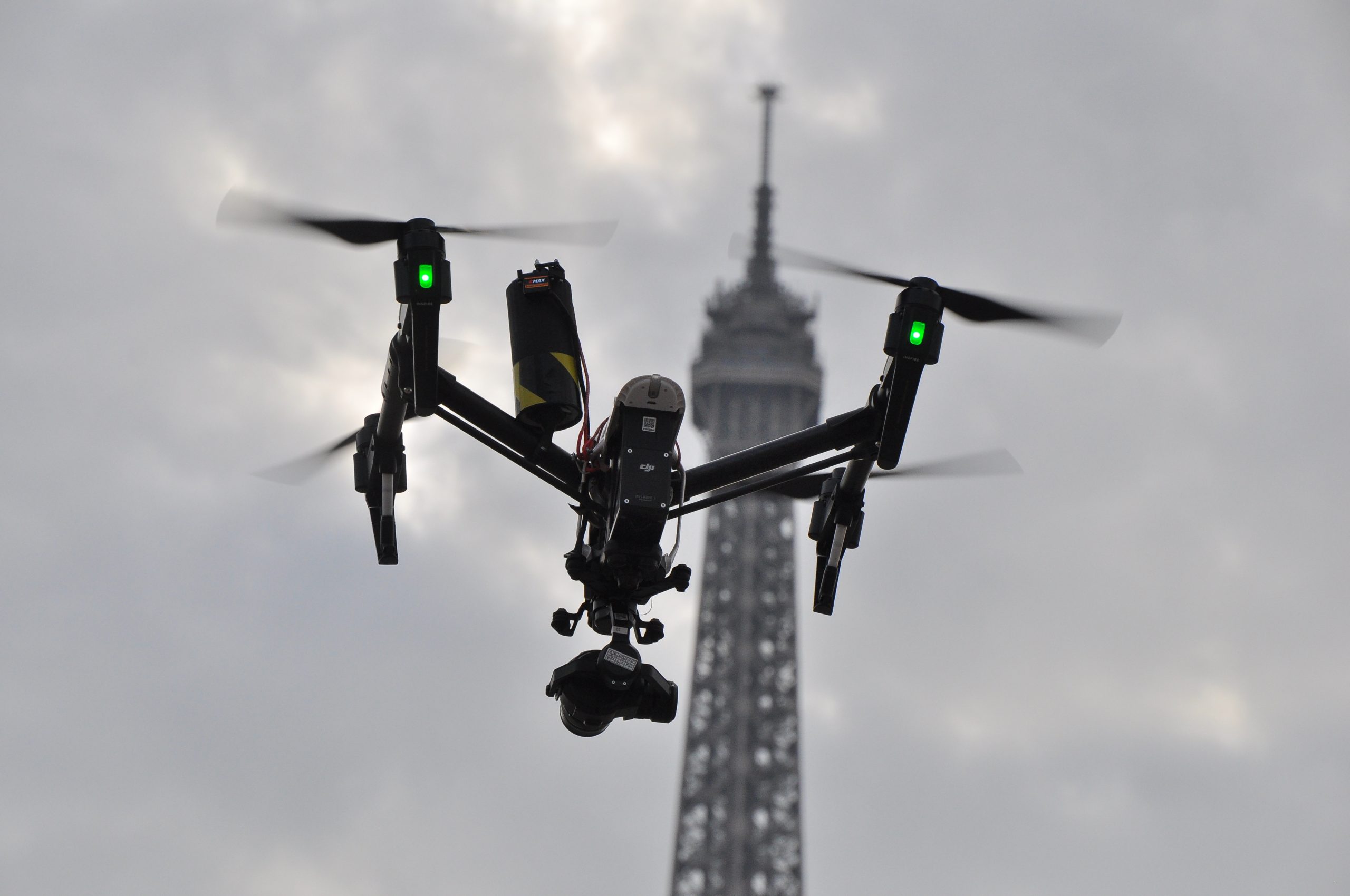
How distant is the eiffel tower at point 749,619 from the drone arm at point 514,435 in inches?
2998

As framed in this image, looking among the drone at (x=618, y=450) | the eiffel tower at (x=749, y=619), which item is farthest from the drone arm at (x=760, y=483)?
Result: the eiffel tower at (x=749, y=619)

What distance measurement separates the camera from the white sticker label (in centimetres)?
1612

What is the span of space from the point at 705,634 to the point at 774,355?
599 inches

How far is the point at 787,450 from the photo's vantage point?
656 inches

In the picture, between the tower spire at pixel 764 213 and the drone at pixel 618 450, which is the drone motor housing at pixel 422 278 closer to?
the drone at pixel 618 450

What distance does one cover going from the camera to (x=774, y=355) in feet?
348

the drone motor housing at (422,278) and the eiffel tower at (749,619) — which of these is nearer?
the drone motor housing at (422,278)

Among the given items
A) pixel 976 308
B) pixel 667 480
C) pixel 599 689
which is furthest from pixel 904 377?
pixel 599 689

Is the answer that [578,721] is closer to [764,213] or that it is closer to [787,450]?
[787,450]

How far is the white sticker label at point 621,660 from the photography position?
1612 cm

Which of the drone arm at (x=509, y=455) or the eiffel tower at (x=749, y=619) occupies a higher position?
the eiffel tower at (x=749, y=619)

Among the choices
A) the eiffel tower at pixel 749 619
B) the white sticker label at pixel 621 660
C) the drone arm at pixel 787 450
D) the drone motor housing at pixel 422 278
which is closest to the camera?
the drone motor housing at pixel 422 278

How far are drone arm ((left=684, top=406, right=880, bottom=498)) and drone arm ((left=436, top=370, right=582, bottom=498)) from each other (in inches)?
39.5

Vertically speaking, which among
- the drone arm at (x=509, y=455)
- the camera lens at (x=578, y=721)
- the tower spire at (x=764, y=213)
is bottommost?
the camera lens at (x=578, y=721)
